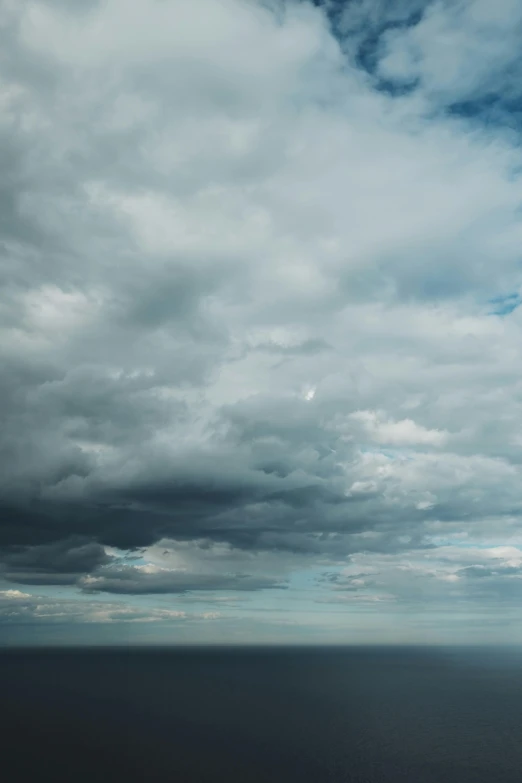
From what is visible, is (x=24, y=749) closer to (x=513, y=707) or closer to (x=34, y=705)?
(x=34, y=705)

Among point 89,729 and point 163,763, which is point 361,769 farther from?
point 89,729

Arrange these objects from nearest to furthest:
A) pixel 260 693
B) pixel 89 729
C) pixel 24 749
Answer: pixel 24 749 → pixel 89 729 → pixel 260 693

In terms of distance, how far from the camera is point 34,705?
154m

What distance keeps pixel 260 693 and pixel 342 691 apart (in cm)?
2890

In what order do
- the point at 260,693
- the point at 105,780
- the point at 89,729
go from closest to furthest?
the point at 105,780, the point at 89,729, the point at 260,693

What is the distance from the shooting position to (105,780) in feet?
259

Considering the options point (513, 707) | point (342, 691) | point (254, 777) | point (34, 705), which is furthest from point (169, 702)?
point (513, 707)

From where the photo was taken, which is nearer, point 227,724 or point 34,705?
point 227,724

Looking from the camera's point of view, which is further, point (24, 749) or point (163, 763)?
point (24, 749)

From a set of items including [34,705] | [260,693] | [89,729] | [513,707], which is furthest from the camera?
[260,693]

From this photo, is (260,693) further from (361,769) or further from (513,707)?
(361,769)

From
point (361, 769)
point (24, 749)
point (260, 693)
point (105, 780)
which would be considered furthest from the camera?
point (260, 693)

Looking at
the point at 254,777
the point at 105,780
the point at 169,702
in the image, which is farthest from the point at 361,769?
the point at 169,702

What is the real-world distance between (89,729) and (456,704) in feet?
354
